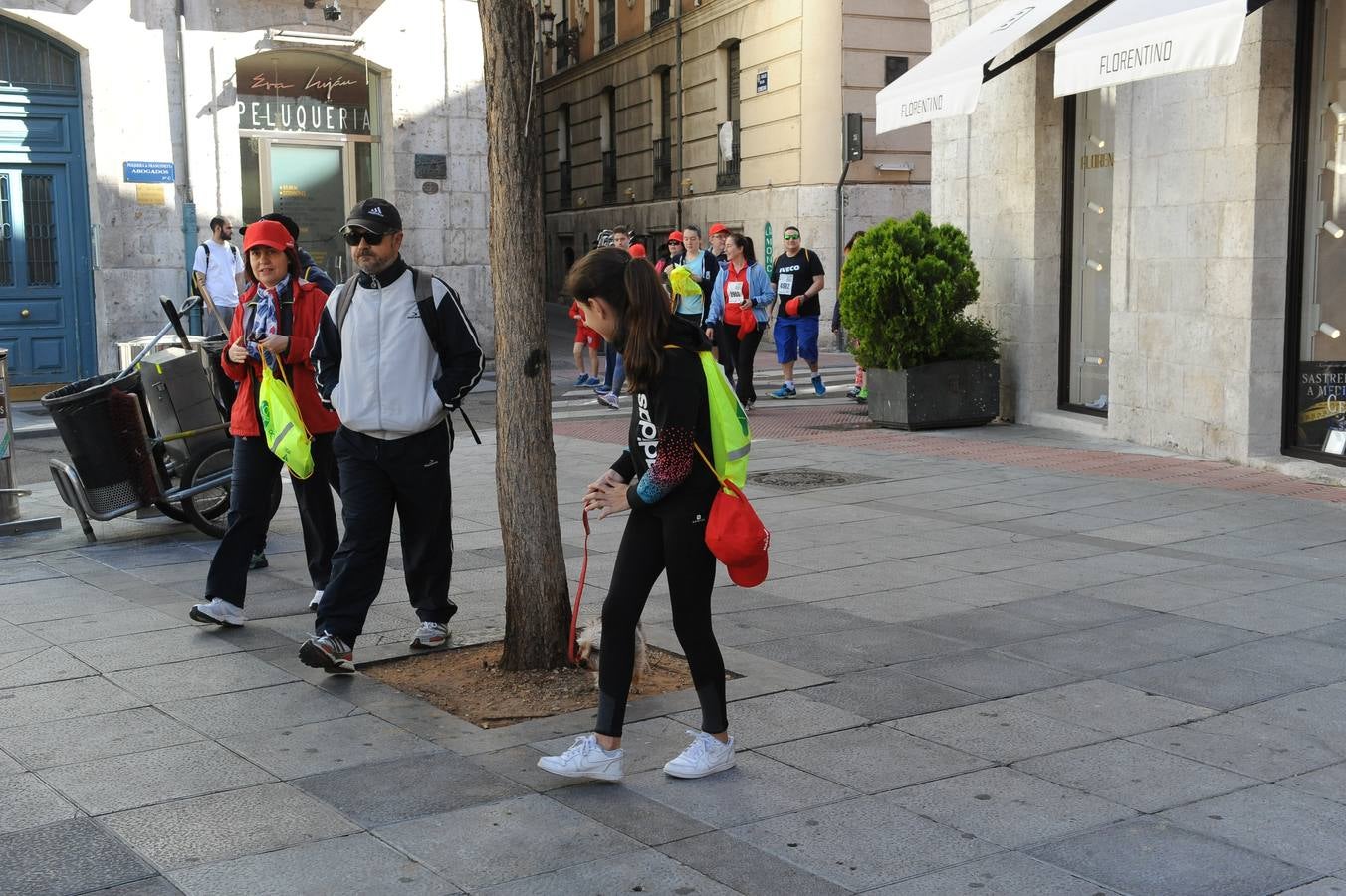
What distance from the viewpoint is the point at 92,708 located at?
5258 mm

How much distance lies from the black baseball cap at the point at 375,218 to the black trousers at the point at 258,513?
130 cm

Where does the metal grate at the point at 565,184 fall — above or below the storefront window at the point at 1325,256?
above

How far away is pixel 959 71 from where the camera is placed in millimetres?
11930

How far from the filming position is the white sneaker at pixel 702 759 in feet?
14.6

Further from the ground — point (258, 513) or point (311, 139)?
point (311, 139)

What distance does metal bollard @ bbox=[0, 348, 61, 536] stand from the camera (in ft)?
29.6

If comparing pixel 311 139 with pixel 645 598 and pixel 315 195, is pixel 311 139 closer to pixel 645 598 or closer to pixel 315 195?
pixel 315 195

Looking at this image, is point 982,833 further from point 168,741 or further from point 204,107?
point 204,107

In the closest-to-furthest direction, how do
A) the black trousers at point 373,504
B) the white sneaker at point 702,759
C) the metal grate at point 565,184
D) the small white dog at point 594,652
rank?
1. the white sneaker at point 702,759
2. the small white dog at point 594,652
3. the black trousers at point 373,504
4. the metal grate at point 565,184

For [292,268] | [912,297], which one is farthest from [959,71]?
[292,268]

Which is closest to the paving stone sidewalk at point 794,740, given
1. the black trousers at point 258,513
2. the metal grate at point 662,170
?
the black trousers at point 258,513

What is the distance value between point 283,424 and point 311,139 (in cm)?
1452

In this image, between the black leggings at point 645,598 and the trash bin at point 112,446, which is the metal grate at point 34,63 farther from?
the black leggings at point 645,598

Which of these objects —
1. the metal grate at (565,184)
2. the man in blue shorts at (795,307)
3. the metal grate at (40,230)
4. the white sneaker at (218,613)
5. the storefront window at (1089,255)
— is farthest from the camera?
the metal grate at (565,184)
